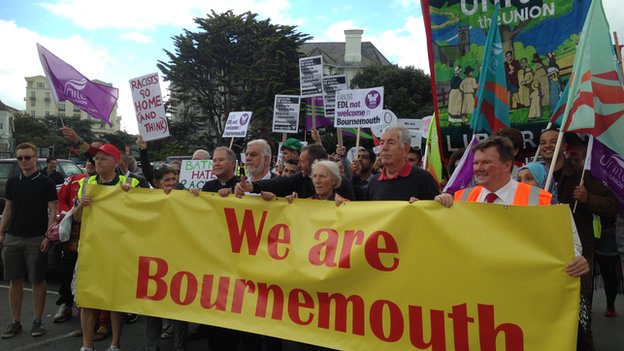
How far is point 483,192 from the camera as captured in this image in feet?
10.3

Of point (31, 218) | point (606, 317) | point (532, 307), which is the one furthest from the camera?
point (606, 317)

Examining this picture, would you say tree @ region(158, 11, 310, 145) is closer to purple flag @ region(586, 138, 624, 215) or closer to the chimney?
the chimney

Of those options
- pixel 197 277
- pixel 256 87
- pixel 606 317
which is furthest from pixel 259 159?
pixel 256 87

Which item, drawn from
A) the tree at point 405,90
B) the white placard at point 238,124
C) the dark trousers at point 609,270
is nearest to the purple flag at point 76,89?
the white placard at point 238,124

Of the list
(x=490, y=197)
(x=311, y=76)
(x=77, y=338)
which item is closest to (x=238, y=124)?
(x=311, y=76)

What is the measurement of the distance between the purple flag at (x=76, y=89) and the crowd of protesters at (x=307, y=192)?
111 cm

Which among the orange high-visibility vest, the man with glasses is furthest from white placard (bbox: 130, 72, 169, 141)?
the orange high-visibility vest

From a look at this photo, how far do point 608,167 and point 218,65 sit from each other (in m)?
40.1

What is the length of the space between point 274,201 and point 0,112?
102 metres

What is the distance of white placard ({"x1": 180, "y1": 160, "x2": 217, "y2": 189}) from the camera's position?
753cm

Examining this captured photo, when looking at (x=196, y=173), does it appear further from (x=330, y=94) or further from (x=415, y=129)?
(x=415, y=129)

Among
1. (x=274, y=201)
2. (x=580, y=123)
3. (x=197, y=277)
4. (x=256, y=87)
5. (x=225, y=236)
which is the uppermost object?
(x=256, y=87)

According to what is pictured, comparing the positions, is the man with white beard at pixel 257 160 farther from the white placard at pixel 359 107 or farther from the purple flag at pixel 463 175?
the white placard at pixel 359 107

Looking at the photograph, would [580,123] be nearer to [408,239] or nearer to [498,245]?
[498,245]
